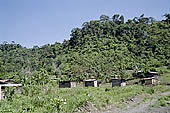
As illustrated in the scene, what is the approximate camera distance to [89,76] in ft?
115

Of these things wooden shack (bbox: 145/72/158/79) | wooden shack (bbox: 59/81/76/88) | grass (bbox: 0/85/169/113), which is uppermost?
wooden shack (bbox: 145/72/158/79)

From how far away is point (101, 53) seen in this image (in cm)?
4212

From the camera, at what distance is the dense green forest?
35.0 metres

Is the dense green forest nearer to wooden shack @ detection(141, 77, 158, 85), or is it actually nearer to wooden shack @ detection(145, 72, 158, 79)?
wooden shack @ detection(145, 72, 158, 79)

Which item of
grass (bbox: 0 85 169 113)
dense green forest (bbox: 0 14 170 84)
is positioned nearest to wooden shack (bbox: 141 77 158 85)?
dense green forest (bbox: 0 14 170 84)

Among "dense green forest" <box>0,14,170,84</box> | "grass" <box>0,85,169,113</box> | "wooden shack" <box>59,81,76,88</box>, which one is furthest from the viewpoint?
"dense green forest" <box>0,14,170,84</box>

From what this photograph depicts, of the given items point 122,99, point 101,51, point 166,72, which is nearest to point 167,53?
point 166,72

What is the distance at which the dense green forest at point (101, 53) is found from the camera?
35.0 m

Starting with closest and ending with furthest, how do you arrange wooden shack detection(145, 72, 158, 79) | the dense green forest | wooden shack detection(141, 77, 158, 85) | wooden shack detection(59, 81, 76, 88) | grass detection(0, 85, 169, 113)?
grass detection(0, 85, 169, 113), wooden shack detection(141, 77, 158, 85), wooden shack detection(145, 72, 158, 79), wooden shack detection(59, 81, 76, 88), the dense green forest

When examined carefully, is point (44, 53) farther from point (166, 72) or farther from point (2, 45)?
point (166, 72)

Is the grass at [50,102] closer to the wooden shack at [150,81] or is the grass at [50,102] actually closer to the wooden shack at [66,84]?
the wooden shack at [150,81]

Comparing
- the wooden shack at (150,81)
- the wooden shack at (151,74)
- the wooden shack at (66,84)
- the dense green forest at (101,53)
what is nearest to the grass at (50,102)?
the dense green forest at (101,53)

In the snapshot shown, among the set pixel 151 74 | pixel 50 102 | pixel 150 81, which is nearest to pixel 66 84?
pixel 150 81

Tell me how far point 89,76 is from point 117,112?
2385 cm
